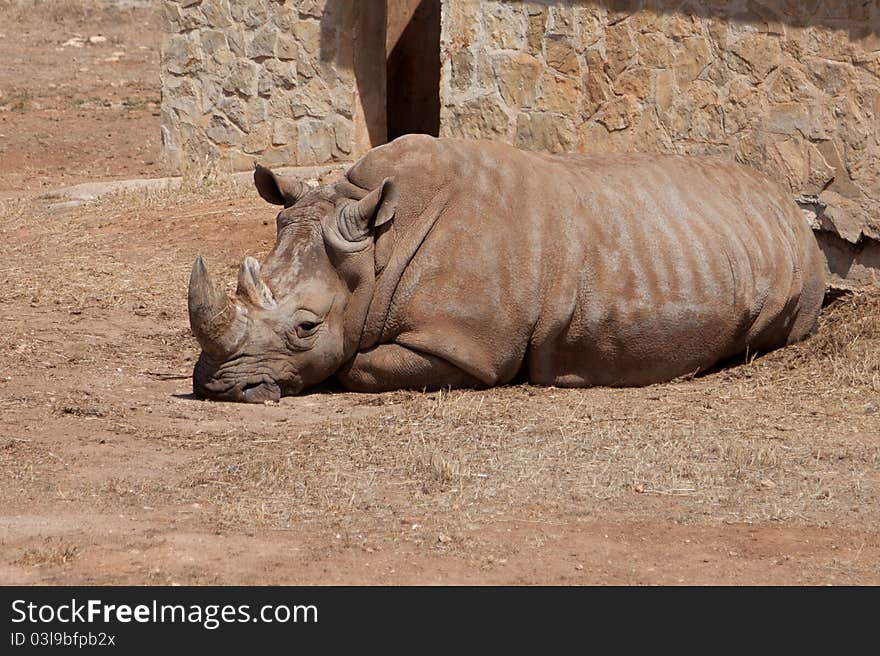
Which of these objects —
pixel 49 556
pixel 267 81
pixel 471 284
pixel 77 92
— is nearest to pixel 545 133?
pixel 267 81

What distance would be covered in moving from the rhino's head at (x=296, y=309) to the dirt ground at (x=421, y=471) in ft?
0.47

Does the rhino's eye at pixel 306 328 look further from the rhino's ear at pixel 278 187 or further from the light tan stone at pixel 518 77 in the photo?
the light tan stone at pixel 518 77

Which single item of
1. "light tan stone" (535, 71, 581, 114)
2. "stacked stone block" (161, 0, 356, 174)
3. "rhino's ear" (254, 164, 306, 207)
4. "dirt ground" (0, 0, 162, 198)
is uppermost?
"rhino's ear" (254, 164, 306, 207)

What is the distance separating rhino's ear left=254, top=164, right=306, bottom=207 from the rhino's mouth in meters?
1.02

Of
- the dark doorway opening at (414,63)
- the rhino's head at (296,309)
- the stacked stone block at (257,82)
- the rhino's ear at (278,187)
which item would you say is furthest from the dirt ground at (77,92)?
the rhino's head at (296,309)

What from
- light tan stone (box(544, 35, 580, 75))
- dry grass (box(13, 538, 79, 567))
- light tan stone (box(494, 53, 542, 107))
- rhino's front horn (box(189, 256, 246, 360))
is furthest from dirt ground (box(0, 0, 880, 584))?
light tan stone (box(494, 53, 542, 107))

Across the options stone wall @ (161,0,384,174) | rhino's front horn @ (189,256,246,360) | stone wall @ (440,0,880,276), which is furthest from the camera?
stone wall @ (161,0,384,174)

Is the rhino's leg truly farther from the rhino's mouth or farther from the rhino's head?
the rhino's mouth

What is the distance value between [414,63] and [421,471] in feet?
29.0

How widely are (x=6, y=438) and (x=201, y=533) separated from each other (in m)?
1.53

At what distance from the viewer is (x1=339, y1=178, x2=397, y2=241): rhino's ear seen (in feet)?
24.8

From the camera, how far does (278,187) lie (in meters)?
7.99

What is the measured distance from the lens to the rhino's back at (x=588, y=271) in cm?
761

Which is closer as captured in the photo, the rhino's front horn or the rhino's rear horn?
the rhino's front horn
